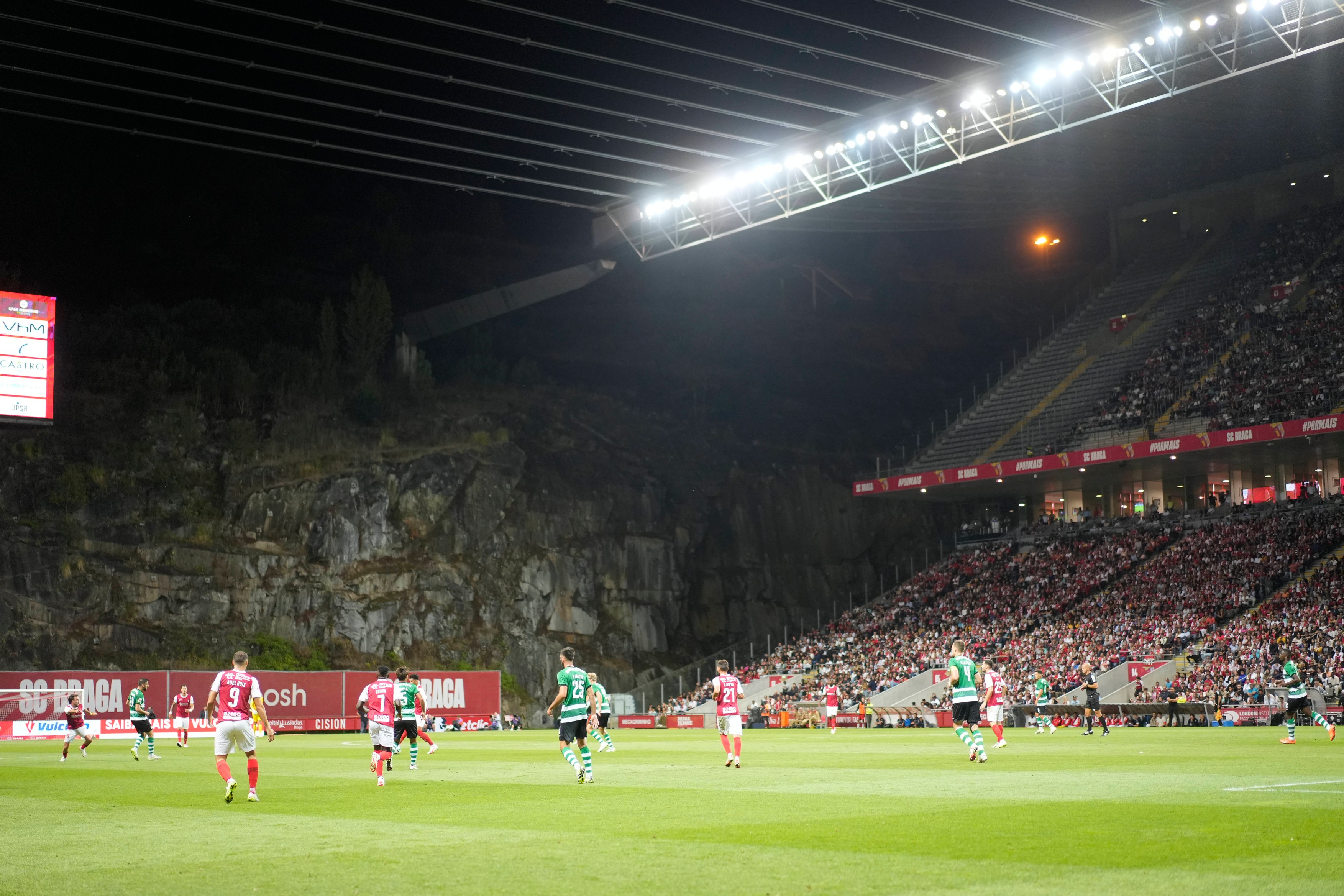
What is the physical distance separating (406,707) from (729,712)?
22.6 ft

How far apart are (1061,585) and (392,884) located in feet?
174

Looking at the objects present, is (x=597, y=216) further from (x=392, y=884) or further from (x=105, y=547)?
(x=392, y=884)

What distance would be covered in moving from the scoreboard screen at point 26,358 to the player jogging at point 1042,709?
30386 mm

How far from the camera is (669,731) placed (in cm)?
4906

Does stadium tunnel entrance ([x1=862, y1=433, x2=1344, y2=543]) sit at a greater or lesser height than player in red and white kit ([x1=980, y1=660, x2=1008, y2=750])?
greater

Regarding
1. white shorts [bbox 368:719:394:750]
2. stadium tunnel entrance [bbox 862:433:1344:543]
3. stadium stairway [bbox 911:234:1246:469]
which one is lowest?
white shorts [bbox 368:719:394:750]

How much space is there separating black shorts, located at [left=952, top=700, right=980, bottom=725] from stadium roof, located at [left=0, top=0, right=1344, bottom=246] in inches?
737

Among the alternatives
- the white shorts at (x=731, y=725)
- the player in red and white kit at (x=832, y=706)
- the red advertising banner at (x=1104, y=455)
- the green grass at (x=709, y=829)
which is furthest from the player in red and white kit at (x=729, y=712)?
the red advertising banner at (x=1104, y=455)

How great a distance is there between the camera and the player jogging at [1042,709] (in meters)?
39.2

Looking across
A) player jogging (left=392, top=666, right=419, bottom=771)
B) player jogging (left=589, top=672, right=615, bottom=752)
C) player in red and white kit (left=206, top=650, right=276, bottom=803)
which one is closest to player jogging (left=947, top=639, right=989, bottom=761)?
player jogging (left=589, top=672, right=615, bottom=752)

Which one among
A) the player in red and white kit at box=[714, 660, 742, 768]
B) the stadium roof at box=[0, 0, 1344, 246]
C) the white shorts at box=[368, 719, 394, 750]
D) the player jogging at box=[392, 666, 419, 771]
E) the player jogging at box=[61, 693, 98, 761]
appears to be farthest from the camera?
the stadium roof at box=[0, 0, 1344, 246]

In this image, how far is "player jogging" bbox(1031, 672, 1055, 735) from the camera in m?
39.2

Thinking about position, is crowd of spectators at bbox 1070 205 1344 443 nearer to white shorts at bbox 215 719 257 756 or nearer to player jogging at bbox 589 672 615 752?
player jogging at bbox 589 672 615 752

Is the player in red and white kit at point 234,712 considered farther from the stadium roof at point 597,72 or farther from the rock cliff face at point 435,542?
the rock cliff face at point 435,542
